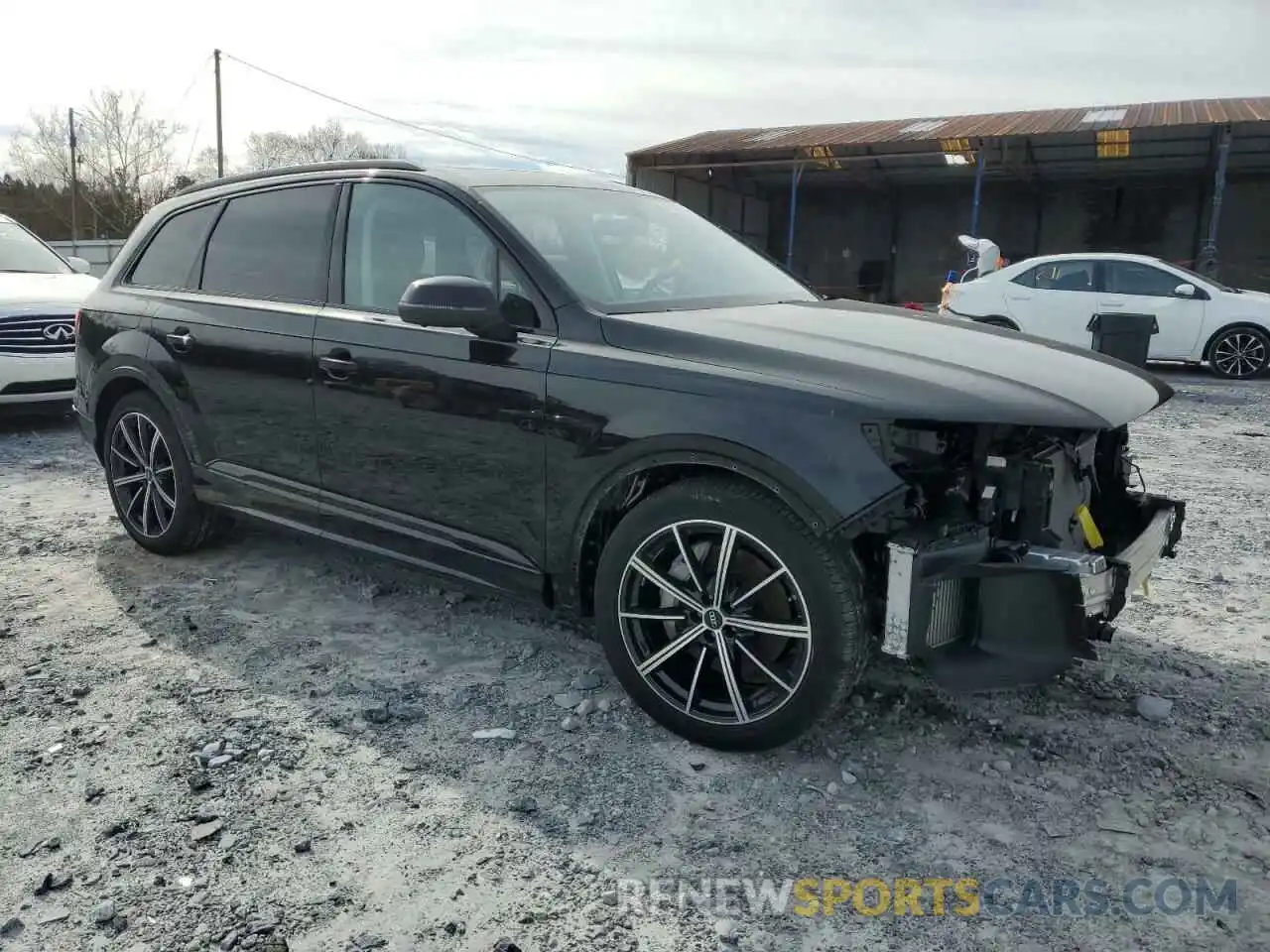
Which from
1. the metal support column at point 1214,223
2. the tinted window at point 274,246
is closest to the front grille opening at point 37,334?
the tinted window at point 274,246

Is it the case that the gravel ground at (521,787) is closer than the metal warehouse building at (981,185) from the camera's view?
Yes

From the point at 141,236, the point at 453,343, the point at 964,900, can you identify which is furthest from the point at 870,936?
the point at 141,236

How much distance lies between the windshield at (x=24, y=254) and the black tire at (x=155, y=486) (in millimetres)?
5283

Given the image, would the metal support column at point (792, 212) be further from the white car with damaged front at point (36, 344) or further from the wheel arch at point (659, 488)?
the wheel arch at point (659, 488)

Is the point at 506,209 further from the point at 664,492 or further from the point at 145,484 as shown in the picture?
the point at 145,484

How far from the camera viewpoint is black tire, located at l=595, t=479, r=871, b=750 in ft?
9.00

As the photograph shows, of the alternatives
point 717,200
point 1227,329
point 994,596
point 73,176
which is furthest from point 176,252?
point 73,176

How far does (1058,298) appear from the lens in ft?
41.4

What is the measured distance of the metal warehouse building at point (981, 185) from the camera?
20719 mm

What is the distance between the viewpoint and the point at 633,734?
10.3ft

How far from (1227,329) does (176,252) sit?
12.0 meters

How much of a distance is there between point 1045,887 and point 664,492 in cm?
141

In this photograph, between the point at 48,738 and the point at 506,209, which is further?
the point at 506,209

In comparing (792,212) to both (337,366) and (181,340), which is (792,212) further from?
(337,366)
